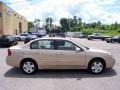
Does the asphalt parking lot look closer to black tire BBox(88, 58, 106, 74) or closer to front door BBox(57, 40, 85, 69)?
black tire BBox(88, 58, 106, 74)

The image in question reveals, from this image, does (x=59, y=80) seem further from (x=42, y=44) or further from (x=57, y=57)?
(x=42, y=44)

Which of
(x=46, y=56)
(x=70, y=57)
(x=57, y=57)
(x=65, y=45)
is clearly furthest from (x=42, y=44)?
(x=70, y=57)

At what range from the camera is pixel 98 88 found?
7465 millimetres

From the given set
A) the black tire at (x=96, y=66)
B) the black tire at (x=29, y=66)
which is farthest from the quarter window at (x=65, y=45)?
the black tire at (x=29, y=66)

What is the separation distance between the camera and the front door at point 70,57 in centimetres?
971

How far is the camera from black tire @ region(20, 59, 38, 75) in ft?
32.1

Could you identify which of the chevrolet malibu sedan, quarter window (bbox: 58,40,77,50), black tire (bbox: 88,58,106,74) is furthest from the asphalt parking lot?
quarter window (bbox: 58,40,77,50)

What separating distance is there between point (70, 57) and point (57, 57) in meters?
0.53

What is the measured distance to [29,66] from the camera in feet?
32.2

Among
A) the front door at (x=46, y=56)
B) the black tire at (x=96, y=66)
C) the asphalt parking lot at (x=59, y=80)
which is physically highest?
the front door at (x=46, y=56)

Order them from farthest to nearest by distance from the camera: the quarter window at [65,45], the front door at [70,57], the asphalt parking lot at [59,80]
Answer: the quarter window at [65,45] → the front door at [70,57] → the asphalt parking lot at [59,80]

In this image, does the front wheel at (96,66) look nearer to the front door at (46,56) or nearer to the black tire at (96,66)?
the black tire at (96,66)

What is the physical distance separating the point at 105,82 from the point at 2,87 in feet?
11.5

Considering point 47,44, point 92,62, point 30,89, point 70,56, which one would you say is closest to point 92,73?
point 92,62
